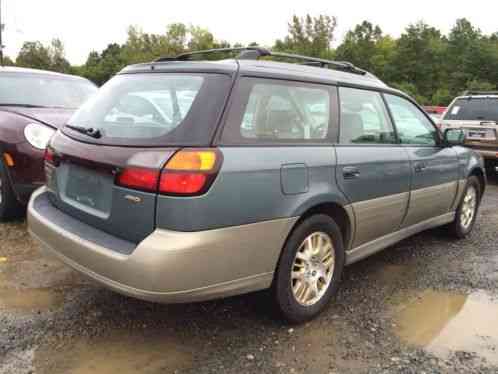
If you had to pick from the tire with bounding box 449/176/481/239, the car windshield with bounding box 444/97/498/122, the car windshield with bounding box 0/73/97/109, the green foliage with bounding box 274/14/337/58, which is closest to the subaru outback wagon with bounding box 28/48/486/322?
the tire with bounding box 449/176/481/239

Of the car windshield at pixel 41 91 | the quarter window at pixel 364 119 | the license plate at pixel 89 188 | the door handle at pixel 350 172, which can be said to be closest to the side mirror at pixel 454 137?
the quarter window at pixel 364 119

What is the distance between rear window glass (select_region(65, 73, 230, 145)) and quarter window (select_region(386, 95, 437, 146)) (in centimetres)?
183

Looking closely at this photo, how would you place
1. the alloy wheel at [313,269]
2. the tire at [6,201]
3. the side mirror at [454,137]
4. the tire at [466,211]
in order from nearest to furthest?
the alloy wheel at [313,269], the side mirror at [454,137], the tire at [6,201], the tire at [466,211]

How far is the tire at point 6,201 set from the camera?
455cm

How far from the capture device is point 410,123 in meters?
4.00

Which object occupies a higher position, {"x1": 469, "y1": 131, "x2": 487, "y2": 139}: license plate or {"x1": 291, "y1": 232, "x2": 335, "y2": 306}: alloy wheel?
{"x1": 469, "y1": 131, "x2": 487, "y2": 139}: license plate

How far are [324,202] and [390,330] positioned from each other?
930mm

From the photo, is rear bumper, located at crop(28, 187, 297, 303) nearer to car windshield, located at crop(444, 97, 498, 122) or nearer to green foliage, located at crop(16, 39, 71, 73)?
car windshield, located at crop(444, 97, 498, 122)

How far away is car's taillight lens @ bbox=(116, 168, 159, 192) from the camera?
227 cm

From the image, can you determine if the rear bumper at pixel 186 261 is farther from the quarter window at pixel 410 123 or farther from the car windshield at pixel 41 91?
the car windshield at pixel 41 91

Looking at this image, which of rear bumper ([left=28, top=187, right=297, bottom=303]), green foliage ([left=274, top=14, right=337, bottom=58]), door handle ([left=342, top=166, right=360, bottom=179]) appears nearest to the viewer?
rear bumper ([left=28, top=187, right=297, bottom=303])

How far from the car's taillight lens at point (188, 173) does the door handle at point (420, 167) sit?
210cm

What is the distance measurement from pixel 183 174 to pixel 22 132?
9.48 feet

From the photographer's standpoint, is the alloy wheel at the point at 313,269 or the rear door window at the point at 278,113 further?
the alloy wheel at the point at 313,269
